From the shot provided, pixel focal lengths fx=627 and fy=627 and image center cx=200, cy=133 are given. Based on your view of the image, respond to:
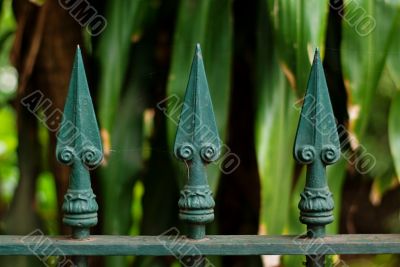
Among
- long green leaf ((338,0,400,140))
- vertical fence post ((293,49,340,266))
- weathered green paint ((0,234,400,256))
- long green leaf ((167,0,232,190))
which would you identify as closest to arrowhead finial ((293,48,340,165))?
vertical fence post ((293,49,340,266))

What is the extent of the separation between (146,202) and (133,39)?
378 millimetres

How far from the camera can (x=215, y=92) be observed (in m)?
1.20

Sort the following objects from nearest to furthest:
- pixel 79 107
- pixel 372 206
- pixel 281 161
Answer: pixel 79 107 → pixel 281 161 → pixel 372 206

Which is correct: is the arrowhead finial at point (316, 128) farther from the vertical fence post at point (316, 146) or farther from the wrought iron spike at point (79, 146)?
the wrought iron spike at point (79, 146)

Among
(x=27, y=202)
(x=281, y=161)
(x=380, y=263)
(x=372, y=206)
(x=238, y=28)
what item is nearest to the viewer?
(x=281, y=161)

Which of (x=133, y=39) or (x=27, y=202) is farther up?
(x=133, y=39)

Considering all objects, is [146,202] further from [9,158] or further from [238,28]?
[9,158]

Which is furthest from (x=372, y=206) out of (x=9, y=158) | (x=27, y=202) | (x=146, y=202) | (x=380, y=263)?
(x=9, y=158)

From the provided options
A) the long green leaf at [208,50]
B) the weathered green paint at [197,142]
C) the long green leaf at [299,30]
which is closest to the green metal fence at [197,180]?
the weathered green paint at [197,142]

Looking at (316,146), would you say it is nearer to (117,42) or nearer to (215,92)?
(215,92)

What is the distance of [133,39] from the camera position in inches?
49.9

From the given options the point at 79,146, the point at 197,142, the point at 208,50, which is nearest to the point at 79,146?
the point at 79,146

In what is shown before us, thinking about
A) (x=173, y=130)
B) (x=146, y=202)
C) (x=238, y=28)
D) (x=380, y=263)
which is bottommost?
(x=380, y=263)

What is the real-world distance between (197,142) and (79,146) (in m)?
0.16
